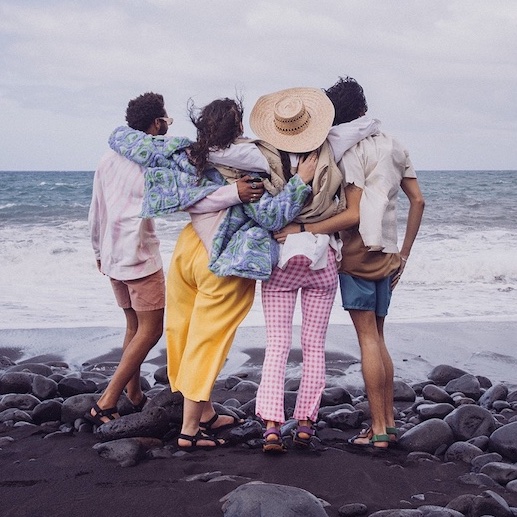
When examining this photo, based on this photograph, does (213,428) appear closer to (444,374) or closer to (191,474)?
(191,474)

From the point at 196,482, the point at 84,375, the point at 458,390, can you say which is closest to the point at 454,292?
the point at 458,390

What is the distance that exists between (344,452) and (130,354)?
4.20ft

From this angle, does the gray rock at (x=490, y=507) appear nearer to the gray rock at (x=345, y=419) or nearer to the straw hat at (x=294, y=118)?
the gray rock at (x=345, y=419)

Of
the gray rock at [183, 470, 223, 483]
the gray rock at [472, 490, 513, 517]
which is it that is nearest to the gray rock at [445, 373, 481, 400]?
the gray rock at [472, 490, 513, 517]

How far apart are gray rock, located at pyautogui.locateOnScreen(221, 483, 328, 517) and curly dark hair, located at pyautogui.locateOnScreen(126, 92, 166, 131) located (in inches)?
82.2

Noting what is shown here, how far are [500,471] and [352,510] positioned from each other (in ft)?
3.11

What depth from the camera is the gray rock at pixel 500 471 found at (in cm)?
385

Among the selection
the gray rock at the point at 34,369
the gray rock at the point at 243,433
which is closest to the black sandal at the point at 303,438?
the gray rock at the point at 243,433

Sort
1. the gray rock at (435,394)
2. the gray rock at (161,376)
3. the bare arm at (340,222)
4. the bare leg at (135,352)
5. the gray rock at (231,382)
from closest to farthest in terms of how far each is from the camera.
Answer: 1. the bare arm at (340,222)
2. the bare leg at (135,352)
3. the gray rock at (435,394)
4. the gray rock at (231,382)
5. the gray rock at (161,376)

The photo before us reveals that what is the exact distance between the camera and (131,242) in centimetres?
432

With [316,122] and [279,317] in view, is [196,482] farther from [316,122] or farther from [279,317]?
[316,122]

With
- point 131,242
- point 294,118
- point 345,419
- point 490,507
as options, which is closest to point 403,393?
point 345,419

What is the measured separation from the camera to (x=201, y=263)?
404 cm

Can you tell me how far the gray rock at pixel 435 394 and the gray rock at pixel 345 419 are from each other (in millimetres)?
960
